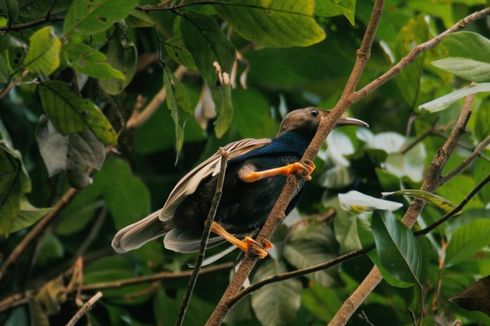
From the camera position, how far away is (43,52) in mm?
2590

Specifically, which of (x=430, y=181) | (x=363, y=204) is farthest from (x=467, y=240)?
(x=363, y=204)

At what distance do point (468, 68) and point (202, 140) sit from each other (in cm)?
242

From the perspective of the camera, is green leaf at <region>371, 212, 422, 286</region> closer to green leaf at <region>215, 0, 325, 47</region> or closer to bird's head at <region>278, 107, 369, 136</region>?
green leaf at <region>215, 0, 325, 47</region>

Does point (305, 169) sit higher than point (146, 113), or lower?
higher

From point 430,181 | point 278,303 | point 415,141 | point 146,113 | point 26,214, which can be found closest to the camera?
point 430,181

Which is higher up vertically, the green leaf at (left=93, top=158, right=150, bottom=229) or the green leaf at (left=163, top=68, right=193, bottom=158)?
the green leaf at (left=163, top=68, right=193, bottom=158)

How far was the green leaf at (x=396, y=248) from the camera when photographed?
2.57m

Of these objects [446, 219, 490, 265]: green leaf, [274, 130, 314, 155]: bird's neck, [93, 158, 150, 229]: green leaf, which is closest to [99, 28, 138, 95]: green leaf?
[274, 130, 314, 155]: bird's neck

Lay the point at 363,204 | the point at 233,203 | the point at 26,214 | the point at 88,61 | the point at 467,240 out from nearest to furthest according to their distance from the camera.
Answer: the point at 363,204
the point at 88,61
the point at 26,214
the point at 467,240
the point at 233,203

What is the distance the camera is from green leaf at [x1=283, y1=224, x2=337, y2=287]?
3961 millimetres

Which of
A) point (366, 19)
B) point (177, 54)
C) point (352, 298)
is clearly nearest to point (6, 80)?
point (177, 54)

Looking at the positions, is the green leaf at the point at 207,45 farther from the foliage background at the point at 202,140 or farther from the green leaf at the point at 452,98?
the green leaf at the point at 452,98

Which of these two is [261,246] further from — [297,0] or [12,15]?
[12,15]

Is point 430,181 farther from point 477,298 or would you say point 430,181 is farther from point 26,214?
point 26,214
